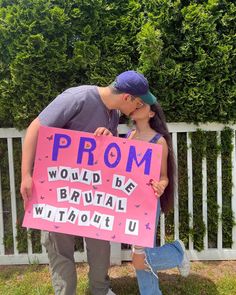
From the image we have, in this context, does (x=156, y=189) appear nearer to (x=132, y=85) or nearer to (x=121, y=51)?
(x=132, y=85)

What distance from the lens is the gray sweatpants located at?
3084mm

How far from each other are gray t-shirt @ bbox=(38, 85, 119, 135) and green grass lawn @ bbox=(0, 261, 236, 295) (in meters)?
1.56

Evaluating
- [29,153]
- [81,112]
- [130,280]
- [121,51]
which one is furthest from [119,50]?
[130,280]

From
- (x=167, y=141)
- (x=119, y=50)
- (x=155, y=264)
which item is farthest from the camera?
(x=119, y=50)

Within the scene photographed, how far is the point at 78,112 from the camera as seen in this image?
Answer: 2.85m

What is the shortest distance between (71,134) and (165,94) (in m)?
1.21

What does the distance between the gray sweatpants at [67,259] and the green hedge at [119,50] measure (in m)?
1.21

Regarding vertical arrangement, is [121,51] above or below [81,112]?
above

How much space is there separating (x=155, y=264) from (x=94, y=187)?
0.81 metres

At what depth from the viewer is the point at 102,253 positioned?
3.18m

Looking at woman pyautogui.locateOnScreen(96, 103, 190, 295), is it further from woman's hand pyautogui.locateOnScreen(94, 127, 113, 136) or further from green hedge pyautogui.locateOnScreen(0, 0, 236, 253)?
green hedge pyautogui.locateOnScreen(0, 0, 236, 253)

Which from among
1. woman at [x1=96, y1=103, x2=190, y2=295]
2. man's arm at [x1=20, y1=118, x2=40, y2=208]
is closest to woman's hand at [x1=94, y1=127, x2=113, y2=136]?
woman at [x1=96, y1=103, x2=190, y2=295]

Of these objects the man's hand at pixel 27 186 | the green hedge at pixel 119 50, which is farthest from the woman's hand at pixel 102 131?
the green hedge at pixel 119 50

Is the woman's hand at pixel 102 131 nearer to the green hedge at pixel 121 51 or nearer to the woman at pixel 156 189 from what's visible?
the woman at pixel 156 189
